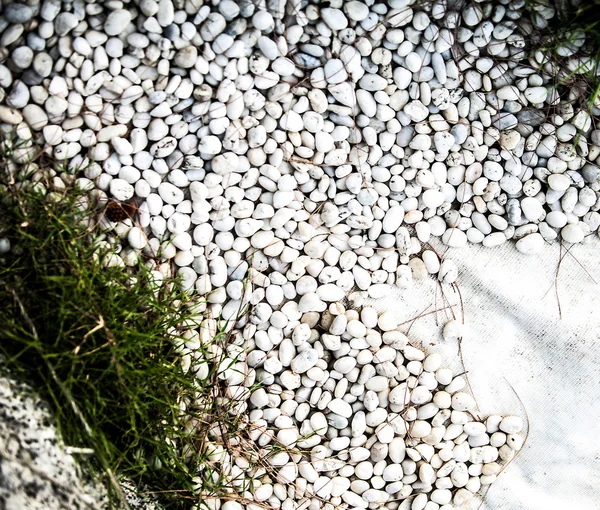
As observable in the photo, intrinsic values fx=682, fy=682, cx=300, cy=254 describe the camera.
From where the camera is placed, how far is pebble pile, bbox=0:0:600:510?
138cm

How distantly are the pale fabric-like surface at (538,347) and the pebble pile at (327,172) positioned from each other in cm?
5

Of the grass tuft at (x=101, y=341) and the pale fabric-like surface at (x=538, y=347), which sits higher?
the pale fabric-like surface at (x=538, y=347)

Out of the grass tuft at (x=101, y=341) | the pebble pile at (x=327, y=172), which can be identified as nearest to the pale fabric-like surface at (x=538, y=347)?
the pebble pile at (x=327, y=172)

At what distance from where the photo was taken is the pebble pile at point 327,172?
1.38 metres

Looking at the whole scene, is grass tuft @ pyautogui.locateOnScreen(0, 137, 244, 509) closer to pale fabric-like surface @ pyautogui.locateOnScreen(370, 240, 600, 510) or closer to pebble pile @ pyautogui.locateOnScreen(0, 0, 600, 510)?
pebble pile @ pyautogui.locateOnScreen(0, 0, 600, 510)

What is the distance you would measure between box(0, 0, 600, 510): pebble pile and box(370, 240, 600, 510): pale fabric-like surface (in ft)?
0.17

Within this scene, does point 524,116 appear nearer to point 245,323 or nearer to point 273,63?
point 273,63

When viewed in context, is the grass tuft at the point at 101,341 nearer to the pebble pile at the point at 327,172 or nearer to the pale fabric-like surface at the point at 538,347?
the pebble pile at the point at 327,172

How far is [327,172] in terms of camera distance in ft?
4.91

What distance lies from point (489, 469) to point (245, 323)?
654 mm

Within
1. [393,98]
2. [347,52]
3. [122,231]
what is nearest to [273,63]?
[347,52]

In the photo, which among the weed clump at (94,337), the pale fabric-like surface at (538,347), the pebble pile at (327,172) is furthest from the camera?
the pale fabric-like surface at (538,347)

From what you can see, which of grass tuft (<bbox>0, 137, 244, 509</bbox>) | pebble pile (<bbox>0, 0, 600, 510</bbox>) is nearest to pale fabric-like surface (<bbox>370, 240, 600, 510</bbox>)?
pebble pile (<bbox>0, 0, 600, 510</bbox>)

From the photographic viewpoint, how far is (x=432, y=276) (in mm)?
1555
